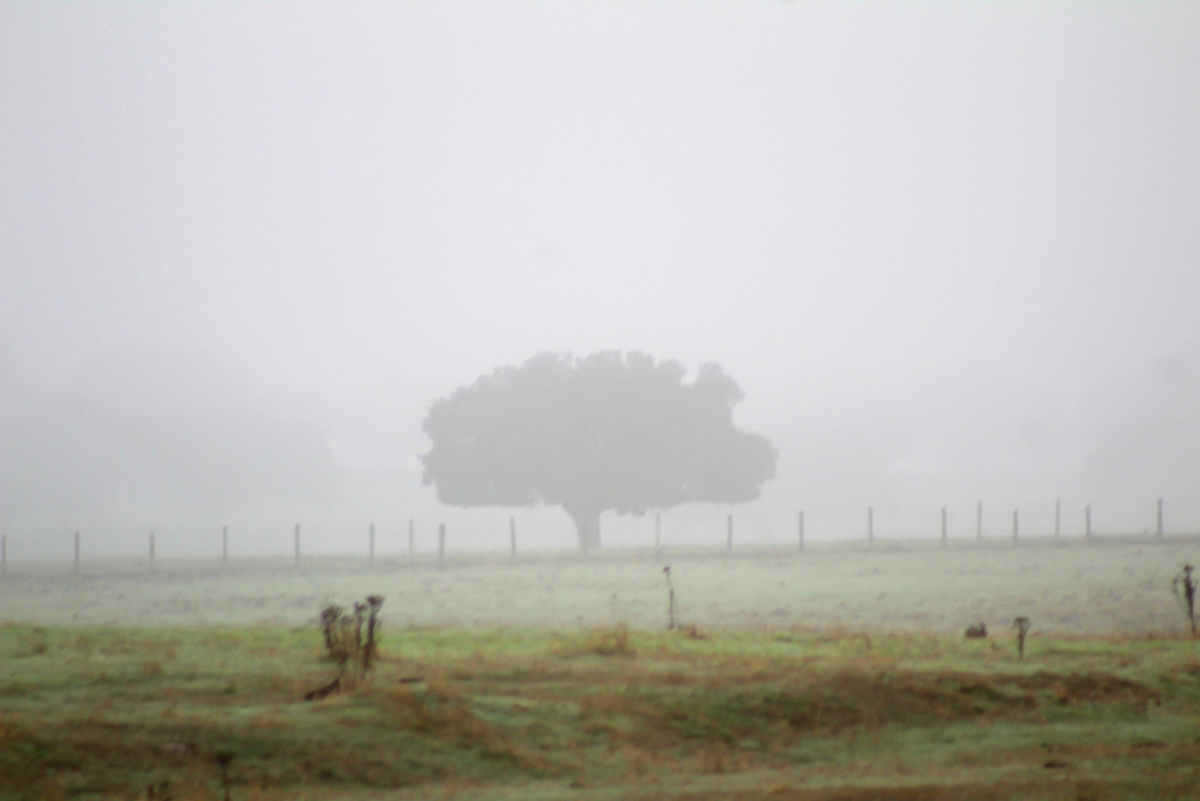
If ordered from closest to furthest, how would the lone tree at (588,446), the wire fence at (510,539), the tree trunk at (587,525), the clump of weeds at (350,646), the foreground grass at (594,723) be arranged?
the foreground grass at (594,723)
the clump of weeds at (350,646)
the wire fence at (510,539)
the lone tree at (588,446)
the tree trunk at (587,525)

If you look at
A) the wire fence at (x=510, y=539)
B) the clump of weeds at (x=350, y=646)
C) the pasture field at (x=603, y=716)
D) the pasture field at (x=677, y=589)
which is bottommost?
the wire fence at (x=510, y=539)

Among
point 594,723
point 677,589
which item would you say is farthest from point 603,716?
point 677,589

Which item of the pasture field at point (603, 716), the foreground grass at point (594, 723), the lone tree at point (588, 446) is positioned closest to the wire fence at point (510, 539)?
the lone tree at point (588, 446)

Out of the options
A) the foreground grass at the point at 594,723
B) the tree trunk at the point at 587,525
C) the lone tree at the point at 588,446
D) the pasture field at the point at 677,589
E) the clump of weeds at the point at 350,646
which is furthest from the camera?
the tree trunk at the point at 587,525

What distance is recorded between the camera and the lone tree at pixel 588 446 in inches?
2100

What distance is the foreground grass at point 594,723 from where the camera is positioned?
787 centimetres

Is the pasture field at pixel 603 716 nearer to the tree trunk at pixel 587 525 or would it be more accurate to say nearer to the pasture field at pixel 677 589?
the pasture field at pixel 677 589

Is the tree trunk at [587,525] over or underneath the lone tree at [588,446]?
underneath

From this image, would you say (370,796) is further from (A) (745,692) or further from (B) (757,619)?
(B) (757,619)

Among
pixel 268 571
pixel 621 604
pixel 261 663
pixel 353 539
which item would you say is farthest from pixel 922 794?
pixel 353 539

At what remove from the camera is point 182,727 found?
8.42 metres

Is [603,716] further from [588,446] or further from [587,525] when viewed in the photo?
[587,525]

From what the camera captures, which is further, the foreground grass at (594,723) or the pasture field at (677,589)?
the pasture field at (677,589)

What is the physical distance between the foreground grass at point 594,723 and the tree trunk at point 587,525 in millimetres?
41280
